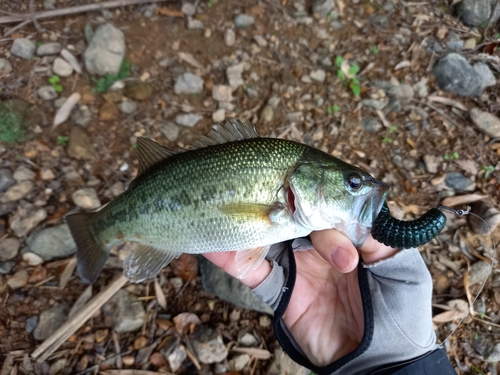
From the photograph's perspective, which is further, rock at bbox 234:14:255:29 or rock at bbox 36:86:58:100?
rock at bbox 234:14:255:29

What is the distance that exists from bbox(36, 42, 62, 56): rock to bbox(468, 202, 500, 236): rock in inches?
212

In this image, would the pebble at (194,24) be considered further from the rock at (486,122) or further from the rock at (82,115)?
the rock at (486,122)

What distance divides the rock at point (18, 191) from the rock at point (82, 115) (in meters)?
0.89

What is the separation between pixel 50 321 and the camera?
348 cm

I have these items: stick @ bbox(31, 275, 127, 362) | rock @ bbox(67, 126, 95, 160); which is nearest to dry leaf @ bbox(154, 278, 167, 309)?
stick @ bbox(31, 275, 127, 362)

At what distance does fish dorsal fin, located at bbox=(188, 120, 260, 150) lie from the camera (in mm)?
2746

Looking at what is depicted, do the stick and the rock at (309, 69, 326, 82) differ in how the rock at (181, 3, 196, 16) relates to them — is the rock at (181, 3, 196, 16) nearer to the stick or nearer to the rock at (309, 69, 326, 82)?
the rock at (309, 69, 326, 82)

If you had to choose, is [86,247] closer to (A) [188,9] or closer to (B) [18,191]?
(B) [18,191]

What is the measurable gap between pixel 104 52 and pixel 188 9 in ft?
4.32

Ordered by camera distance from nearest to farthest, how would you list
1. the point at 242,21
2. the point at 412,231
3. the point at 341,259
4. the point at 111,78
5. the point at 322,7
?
the point at 412,231
the point at 341,259
the point at 111,78
the point at 242,21
the point at 322,7

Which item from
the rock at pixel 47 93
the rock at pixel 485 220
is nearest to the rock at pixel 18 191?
the rock at pixel 47 93

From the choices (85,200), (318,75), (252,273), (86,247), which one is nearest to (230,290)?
(252,273)

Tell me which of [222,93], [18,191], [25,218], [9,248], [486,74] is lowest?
[9,248]

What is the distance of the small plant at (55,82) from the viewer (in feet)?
14.3
